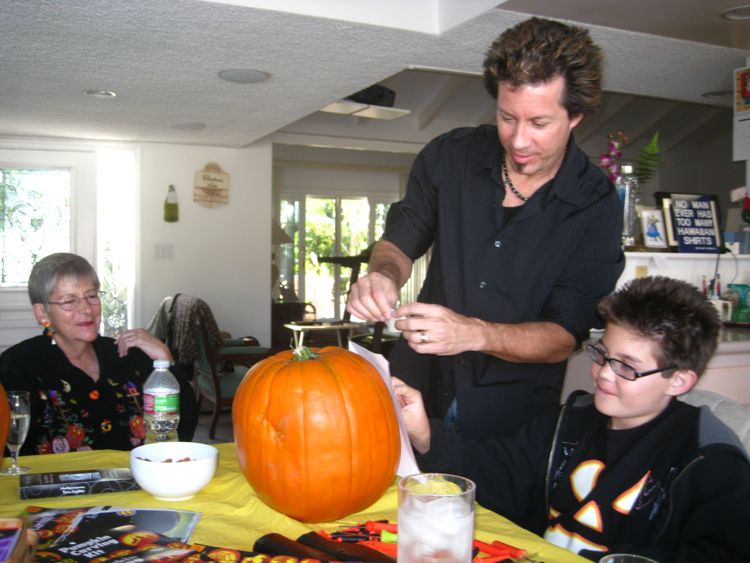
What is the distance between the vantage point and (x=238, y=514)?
3.80 ft

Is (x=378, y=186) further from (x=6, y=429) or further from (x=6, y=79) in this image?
(x=6, y=429)

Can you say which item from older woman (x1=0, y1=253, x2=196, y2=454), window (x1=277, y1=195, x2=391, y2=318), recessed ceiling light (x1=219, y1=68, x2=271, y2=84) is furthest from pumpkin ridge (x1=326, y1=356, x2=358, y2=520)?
window (x1=277, y1=195, x2=391, y2=318)

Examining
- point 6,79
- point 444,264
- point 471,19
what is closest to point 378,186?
point 6,79

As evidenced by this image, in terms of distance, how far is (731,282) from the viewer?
3.39 meters

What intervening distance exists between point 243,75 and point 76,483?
322cm

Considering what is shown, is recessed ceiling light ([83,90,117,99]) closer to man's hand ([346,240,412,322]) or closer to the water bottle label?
the water bottle label

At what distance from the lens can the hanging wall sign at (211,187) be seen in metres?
6.92

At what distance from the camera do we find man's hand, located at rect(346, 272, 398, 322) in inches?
53.5

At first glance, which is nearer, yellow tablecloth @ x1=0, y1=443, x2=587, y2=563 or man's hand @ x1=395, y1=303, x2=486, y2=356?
yellow tablecloth @ x1=0, y1=443, x2=587, y2=563

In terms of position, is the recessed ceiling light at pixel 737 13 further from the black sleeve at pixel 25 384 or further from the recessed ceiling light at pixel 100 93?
the recessed ceiling light at pixel 100 93

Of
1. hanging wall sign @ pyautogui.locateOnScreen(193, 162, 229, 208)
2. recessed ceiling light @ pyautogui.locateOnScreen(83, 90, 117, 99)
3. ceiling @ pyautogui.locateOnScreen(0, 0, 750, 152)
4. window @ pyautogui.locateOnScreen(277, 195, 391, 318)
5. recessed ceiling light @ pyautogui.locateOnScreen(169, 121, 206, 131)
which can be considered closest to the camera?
ceiling @ pyautogui.locateOnScreen(0, 0, 750, 152)

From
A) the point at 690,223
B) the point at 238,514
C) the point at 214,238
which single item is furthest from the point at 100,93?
the point at 238,514

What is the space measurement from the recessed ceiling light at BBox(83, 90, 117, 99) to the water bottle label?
347 centimetres

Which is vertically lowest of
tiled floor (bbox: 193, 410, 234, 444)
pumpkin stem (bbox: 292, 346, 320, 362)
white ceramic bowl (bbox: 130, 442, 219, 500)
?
tiled floor (bbox: 193, 410, 234, 444)
